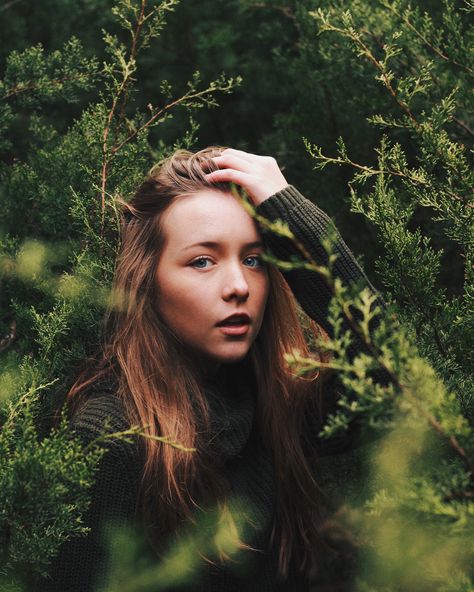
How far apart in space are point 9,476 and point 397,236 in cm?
113

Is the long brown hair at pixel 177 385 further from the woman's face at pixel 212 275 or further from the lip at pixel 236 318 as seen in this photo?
the lip at pixel 236 318

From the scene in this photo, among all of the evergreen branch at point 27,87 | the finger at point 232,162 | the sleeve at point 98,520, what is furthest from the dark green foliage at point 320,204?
the finger at point 232,162

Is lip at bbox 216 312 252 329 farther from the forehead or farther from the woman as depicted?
the forehead

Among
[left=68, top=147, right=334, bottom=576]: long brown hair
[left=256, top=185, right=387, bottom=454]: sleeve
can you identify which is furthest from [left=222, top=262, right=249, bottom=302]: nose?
[left=68, top=147, right=334, bottom=576]: long brown hair

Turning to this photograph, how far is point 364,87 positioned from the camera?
2891 mm

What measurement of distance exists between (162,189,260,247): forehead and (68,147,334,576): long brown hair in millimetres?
45

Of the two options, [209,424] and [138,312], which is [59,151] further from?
[209,424]

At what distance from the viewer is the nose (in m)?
1.92

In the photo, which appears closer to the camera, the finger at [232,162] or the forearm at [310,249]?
the forearm at [310,249]

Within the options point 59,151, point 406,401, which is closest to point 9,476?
point 406,401

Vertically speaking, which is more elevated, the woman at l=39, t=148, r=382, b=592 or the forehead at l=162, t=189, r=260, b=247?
the forehead at l=162, t=189, r=260, b=247

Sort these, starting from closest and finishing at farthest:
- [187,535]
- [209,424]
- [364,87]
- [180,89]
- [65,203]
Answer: [187,535], [209,424], [65,203], [364,87], [180,89]

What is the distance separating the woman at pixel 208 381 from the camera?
6.24 ft

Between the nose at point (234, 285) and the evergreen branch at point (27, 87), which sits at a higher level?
the nose at point (234, 285)
